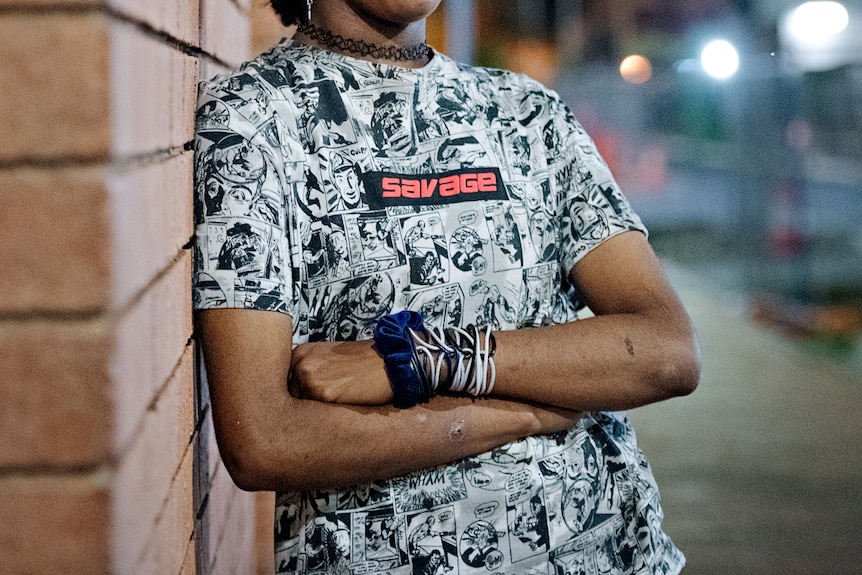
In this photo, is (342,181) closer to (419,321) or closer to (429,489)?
(419,321)

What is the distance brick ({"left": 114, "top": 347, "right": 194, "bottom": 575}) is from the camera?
0.83 metres

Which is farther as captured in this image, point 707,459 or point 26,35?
point 707,459

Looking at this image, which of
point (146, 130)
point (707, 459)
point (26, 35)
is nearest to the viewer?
point (26, 35)

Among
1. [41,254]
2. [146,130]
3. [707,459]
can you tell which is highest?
[146,130]

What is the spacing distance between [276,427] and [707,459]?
13.2ft

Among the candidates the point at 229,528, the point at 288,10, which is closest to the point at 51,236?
the point at 288,10

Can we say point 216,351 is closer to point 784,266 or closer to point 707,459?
point 707,459

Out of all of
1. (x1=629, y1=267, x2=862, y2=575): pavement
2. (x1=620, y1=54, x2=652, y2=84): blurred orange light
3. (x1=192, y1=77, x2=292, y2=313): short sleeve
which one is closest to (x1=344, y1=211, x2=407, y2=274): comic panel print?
(x1=192, y1=77, x2=292, y2=313): short sleeve

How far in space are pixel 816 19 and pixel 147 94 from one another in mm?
8628

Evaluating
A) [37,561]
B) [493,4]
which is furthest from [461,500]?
[493,4]

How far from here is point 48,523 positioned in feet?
2.49

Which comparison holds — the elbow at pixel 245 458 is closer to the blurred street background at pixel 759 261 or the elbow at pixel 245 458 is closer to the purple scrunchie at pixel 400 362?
the purple scrunchie at pixel 400 362

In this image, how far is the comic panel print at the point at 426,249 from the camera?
1387 mm

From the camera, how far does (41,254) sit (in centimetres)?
76
